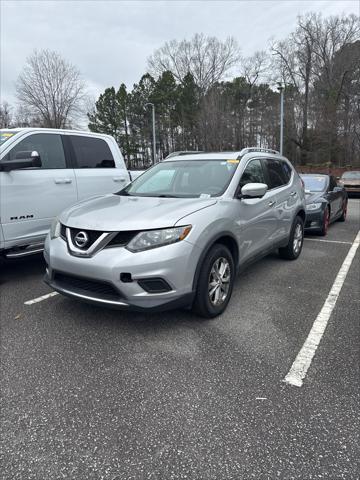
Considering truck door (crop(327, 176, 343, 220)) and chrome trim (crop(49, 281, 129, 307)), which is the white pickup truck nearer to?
chrome trim (crop(49, 281, 129, 307))

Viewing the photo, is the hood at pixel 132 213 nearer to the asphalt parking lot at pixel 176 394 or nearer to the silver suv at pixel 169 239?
the silver suv at pixel 169 239

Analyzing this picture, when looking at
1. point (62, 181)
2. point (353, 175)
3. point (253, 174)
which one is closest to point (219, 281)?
point (253, 174)

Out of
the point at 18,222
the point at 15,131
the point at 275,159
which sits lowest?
the point at 18,222

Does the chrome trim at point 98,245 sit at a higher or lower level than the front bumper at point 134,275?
higher

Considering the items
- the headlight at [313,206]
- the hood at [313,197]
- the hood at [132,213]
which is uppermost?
the hood at [132,213]

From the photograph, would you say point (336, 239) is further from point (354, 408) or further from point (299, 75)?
point (299, 75)

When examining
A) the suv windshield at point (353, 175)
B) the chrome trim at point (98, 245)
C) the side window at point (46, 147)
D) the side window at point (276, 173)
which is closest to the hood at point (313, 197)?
the side window at point (276, 173)

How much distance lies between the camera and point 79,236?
3.20 metres

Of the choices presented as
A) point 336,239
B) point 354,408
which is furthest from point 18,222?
point 336,239

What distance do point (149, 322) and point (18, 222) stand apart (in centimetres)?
229

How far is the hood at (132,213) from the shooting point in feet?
10.0

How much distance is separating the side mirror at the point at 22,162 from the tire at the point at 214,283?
8.30 ft

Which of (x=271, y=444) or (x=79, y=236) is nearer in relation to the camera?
(x=271, y=444)

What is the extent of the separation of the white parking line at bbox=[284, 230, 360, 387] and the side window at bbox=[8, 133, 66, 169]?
3989 mm
